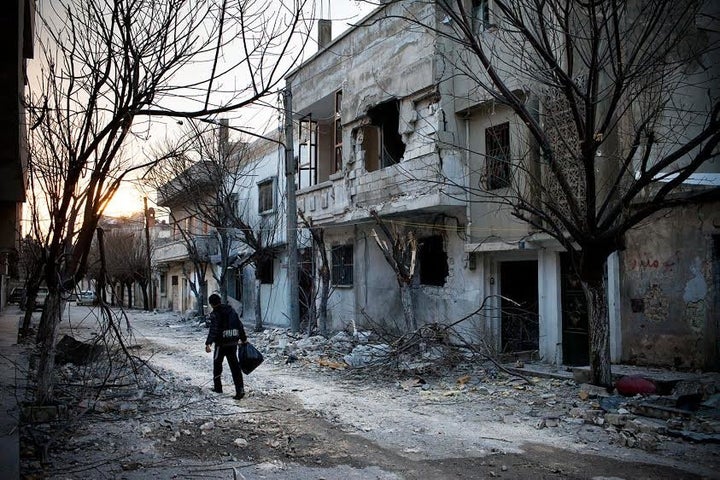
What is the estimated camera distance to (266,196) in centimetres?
2453

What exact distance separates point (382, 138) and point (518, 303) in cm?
607

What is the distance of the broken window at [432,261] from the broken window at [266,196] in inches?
368

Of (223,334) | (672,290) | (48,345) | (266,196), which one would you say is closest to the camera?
(48,345)

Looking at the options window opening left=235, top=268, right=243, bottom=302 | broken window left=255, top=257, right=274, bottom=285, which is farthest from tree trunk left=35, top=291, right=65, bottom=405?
window opening left=235, top=268, right=243, bottom=302

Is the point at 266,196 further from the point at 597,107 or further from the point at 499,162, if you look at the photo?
the point at 597,107

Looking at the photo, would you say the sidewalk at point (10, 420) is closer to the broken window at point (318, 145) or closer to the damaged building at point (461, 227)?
the damaged building at point (461, 227)

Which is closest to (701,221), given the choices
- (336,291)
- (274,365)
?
(274,365)

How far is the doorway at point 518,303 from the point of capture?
13617mm

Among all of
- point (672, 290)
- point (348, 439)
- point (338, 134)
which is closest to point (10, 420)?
point (348, 439)

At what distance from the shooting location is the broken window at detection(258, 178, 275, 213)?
23.9 metres

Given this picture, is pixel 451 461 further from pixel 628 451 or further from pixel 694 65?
pixel 694 65

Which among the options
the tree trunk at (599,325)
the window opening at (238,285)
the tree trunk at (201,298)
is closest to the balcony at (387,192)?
the tree trunk at (599,325)

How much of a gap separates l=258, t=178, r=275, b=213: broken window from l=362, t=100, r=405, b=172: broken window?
7.21 metres

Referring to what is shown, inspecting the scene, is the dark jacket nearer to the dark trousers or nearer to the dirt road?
the dark trousers
